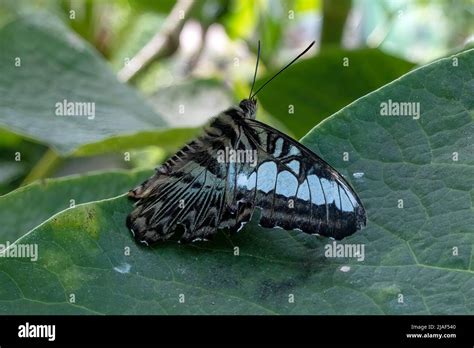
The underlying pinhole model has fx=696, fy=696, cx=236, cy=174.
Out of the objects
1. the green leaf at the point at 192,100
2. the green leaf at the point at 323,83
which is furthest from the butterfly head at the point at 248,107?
the green leaf at the point at 192,100

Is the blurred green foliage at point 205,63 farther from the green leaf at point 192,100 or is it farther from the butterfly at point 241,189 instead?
the butterfly at point 241,189

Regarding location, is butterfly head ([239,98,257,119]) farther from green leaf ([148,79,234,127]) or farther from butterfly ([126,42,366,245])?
green leaf ([148,79,234,127])

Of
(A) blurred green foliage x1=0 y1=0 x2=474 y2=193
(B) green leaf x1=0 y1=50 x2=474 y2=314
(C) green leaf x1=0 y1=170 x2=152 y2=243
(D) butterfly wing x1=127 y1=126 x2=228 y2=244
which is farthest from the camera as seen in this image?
(A) blurred green foliage x1=0 y1=0 x2=474 y2=193

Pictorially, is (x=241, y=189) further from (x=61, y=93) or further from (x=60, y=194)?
(x=61, y=93)

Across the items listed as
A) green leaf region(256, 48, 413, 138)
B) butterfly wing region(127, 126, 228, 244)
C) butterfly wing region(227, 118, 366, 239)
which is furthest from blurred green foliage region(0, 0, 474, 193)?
butterfly wing region(227, 118, 366, 239)
